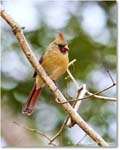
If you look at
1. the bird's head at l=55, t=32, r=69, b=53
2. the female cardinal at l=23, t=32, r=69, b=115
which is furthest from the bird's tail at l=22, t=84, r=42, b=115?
the bird's head at l=55, t=32, r=69, b=53

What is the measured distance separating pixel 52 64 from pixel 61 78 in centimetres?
6

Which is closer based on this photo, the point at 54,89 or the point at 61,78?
the point at 54,89

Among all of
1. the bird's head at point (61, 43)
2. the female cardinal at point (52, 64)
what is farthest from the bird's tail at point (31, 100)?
the bird's head at point (61, 43)

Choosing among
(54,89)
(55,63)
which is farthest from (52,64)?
(54,89)

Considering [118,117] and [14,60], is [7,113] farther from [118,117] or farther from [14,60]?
[118,117]

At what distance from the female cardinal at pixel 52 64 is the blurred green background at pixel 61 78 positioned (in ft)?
0.14

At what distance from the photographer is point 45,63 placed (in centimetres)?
148

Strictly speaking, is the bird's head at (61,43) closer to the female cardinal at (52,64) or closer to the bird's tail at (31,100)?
the female cardinal at (52,64)

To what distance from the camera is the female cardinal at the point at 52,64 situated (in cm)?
144

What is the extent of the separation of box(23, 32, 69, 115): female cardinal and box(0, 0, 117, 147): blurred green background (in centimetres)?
4

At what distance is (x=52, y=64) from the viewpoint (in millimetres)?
1494

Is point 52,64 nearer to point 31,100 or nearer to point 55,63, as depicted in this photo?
point 55,63

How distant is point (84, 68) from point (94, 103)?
147 mm

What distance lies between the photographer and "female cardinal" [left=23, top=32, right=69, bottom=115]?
1438 mm
